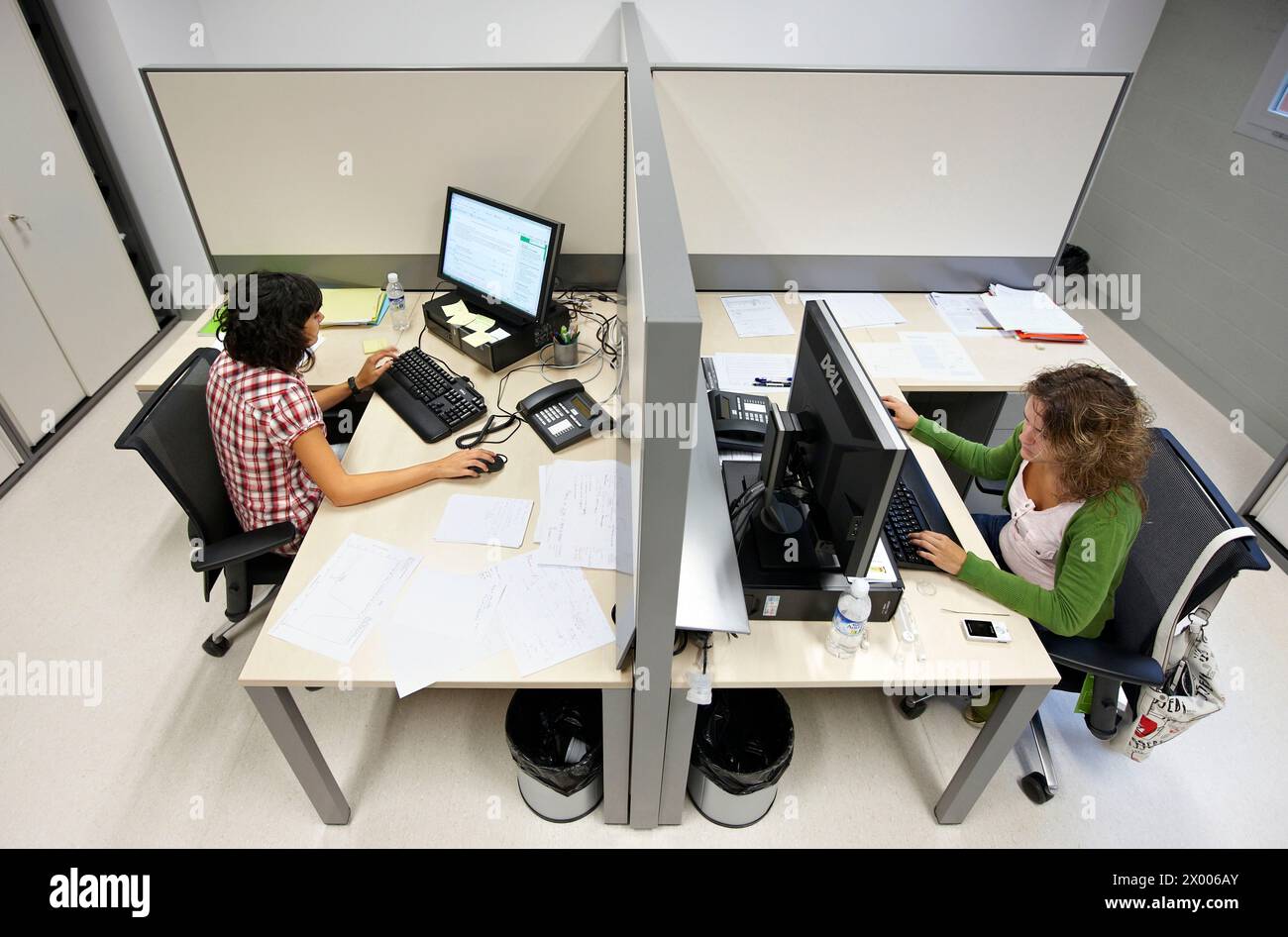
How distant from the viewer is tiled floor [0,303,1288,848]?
5.85ft

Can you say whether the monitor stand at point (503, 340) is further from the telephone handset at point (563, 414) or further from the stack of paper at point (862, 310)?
the stack of paper at point (862, 310)

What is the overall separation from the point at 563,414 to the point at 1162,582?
1452 millimetres

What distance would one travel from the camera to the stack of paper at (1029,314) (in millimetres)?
2346

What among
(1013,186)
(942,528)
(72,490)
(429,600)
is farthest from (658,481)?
(72,490)

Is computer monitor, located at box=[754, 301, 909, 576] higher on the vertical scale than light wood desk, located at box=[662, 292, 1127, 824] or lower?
higher

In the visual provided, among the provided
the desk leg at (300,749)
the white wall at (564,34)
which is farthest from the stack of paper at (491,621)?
the white wall at (564,34)

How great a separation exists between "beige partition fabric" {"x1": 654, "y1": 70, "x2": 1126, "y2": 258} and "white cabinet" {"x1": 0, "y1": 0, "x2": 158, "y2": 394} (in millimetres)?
2355

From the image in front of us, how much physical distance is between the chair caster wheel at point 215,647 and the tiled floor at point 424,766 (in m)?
0.03

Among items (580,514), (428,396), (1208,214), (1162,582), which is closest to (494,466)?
(580,514)

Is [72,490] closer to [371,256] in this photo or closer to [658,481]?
[371,256]

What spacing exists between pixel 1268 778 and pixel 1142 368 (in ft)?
7.34

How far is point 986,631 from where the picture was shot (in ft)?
4.77

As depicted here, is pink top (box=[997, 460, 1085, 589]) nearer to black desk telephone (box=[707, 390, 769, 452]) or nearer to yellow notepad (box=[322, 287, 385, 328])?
black desk telephone (box=[707, 390, 769, 452])

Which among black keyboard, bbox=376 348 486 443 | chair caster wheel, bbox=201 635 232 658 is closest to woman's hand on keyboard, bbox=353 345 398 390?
black keyboard, bbox=376 348 486 443
